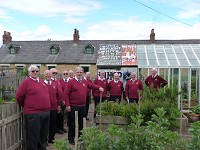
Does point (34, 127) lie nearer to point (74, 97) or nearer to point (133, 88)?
point (74, 97)

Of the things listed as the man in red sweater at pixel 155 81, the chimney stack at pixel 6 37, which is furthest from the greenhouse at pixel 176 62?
the chimney stack at pixel 6 37

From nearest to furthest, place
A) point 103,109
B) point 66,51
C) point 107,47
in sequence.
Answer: point 103,109 < point 107,47 < point 66,51

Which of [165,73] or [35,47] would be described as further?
[35,47]

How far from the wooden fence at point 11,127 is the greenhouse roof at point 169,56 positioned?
22.9ft

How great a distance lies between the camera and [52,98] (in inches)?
247

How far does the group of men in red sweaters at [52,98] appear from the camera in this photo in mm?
5016

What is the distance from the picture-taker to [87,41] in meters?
34.5

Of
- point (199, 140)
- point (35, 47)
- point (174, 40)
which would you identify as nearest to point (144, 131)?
point (199, 140)

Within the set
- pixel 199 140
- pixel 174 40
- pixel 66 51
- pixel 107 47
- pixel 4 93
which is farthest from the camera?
pixel 174 40

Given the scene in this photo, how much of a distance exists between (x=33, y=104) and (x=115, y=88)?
4.41 metres

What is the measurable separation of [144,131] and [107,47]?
26.9 meters

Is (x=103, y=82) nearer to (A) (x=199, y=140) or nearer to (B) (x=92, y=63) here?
(A) (x=199, y=140)

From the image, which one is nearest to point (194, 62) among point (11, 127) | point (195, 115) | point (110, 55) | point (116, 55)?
point (195, 115)

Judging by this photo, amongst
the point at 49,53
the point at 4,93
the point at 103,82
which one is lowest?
the point at 4,93
